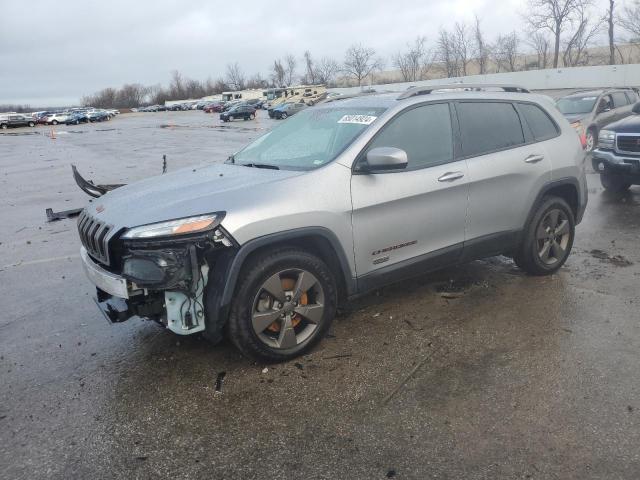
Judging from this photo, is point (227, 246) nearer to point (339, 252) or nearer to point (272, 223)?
point (272, 223)

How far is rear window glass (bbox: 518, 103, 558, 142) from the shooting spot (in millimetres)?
5090

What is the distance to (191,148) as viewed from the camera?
2173 centimetres

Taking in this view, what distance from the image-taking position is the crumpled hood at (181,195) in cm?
336

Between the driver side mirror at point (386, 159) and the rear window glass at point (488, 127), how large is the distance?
3.29 feet

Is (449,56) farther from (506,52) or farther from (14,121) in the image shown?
(14,121)

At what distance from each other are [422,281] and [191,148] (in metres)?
18.1

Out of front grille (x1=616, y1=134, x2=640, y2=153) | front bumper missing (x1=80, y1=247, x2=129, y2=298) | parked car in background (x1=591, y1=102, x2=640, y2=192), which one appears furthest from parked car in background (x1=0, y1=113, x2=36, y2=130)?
front bumper missing (x1=80, y1=247, x2=129, y2=298)

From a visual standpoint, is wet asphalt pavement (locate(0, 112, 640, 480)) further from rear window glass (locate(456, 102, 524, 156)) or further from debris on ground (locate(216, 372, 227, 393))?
rear window glass (locate(456, 102, 524, 156))

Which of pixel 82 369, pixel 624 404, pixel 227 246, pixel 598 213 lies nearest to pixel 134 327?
pixel 82 369

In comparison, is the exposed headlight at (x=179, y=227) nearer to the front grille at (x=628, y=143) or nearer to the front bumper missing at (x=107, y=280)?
the front bumper missing at (x=107, y=280)

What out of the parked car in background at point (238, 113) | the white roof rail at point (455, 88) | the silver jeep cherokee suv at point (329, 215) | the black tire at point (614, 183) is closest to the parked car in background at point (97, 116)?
the parked car in background at point (238, 113)

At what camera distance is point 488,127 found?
472cm

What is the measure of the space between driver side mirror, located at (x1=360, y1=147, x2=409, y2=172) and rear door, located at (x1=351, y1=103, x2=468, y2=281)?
0.14 metres

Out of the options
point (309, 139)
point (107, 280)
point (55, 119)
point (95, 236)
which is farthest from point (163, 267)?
point (55, 119)
